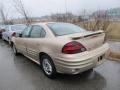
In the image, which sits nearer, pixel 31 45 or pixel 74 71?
pixel 74 71

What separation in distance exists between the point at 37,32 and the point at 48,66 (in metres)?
1.22

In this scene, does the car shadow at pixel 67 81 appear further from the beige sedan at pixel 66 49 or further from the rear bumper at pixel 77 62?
the rear bumper at pixel 77 62

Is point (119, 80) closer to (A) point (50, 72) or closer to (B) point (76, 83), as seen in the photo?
(B) point (76, 83)

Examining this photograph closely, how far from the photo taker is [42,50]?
14.1ft

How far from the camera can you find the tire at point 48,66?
408 cm

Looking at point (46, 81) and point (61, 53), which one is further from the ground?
point (61, 53)

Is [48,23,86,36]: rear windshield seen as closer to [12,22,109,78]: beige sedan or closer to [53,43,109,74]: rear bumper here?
[12,22,109,78]: beige sedan

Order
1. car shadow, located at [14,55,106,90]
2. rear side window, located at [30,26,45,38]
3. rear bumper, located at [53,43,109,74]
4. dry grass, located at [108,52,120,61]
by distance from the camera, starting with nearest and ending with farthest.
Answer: rear bumper, located at [53,43,109,74] < car shadow, located at [14,55,106,90] < rear side window, located at [30,26,45,38] < dry grass, located at [108,52,120,61]

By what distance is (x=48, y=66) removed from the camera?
4316 mm

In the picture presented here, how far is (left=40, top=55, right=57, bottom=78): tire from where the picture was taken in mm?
4078

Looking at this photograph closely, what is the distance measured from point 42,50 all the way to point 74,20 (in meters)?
8.29

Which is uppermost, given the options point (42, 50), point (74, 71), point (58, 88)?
point (42, 50)

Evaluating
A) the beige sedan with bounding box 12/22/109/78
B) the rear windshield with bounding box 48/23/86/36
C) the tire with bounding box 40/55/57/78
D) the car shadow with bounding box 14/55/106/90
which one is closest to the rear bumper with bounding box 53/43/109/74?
the beige sedan with bounding box 12/22/109/78

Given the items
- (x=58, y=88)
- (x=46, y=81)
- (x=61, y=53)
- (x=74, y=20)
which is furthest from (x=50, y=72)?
(x=74, y=20)
